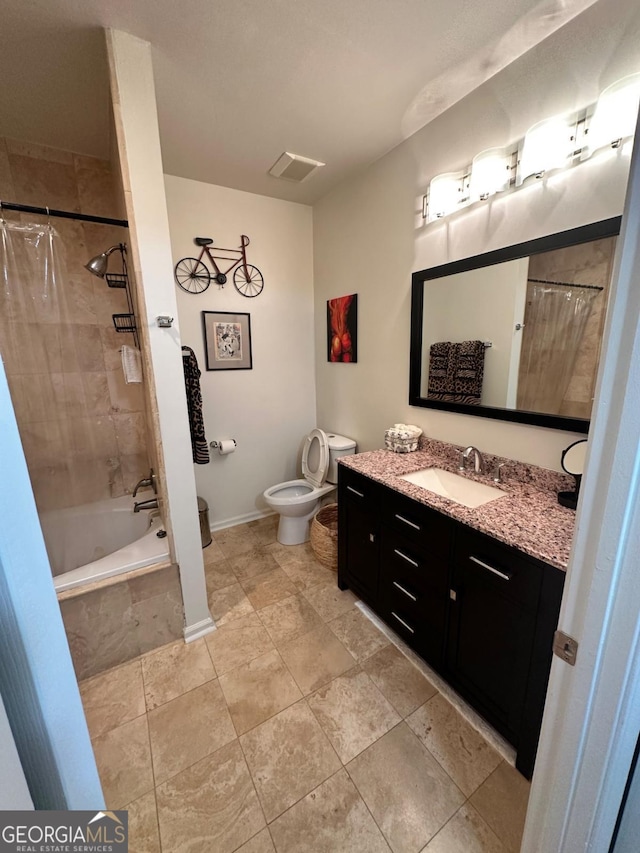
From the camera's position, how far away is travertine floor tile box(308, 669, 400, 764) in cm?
135

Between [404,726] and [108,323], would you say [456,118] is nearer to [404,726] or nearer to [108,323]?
[108,323]

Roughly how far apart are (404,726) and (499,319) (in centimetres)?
183

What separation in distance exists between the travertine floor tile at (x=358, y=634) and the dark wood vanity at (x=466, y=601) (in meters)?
0.10

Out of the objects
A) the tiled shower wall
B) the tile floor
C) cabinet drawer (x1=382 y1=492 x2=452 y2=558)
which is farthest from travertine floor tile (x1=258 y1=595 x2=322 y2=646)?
the tiled shower wall

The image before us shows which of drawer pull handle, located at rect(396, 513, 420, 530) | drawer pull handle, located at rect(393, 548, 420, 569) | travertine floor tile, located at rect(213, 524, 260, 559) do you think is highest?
drawer pull handle, located at rect(396, 513, 420, 530)

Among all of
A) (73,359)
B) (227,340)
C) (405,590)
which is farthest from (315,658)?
(73,359)

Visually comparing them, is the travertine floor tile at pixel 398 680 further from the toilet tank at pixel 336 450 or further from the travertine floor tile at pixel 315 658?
the toilet tank at pixel 336 450

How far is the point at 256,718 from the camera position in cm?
143

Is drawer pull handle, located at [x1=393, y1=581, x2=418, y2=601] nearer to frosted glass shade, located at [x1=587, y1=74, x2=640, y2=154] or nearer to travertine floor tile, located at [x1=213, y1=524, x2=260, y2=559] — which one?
travertine floor tile, located at [x1=213, y1=524, x2=260, y2=559]

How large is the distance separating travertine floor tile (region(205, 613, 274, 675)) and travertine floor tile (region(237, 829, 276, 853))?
624 millimetres

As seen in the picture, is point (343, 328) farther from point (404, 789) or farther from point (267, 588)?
point (404, 789)

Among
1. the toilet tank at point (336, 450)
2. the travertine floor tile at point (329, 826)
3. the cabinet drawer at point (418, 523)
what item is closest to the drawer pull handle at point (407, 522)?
the cabinet drawer at point (418, 523)

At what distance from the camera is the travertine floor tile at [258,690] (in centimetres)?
145

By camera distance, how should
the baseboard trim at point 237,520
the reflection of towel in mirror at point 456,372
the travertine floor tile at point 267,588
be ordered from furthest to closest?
the baseboard trim at point 237,520, the travertine floor tile at point 267,588, the reflection of towel in mirror at point 456,372
